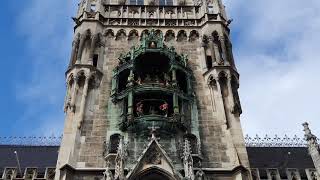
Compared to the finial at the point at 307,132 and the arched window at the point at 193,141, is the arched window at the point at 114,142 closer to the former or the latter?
the arched window at the point at 193,141

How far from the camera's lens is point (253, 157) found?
26.5m

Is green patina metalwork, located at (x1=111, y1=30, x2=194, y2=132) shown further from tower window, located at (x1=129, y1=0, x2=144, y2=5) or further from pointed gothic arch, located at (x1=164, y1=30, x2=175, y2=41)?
tower window, located at (x1=129, y1=0, x2=144, y2=5)

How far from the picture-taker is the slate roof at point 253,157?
83.2 ft

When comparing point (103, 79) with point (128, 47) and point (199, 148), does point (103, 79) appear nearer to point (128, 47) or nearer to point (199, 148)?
point (128, 47)

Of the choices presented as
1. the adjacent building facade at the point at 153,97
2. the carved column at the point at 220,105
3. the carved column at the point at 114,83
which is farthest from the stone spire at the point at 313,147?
the carved column at the point at 114,83

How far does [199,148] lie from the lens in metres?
19.9

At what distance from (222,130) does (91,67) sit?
21.6 ft

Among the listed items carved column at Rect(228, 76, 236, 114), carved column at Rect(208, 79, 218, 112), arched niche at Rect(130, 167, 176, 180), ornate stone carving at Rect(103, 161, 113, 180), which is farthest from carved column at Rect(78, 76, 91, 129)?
carved column at Rect(228, 76, 236, 114)

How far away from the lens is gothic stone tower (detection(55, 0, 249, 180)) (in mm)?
19188

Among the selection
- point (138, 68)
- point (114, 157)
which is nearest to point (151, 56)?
point (138, 68)

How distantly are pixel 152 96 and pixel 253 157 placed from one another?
24.9 ft

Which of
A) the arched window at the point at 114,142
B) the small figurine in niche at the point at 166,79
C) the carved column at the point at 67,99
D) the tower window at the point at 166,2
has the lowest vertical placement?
the arched window at the point at 114,142

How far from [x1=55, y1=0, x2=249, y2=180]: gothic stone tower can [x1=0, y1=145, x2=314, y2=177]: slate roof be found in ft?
15.8

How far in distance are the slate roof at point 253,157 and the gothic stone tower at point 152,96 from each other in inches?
190
